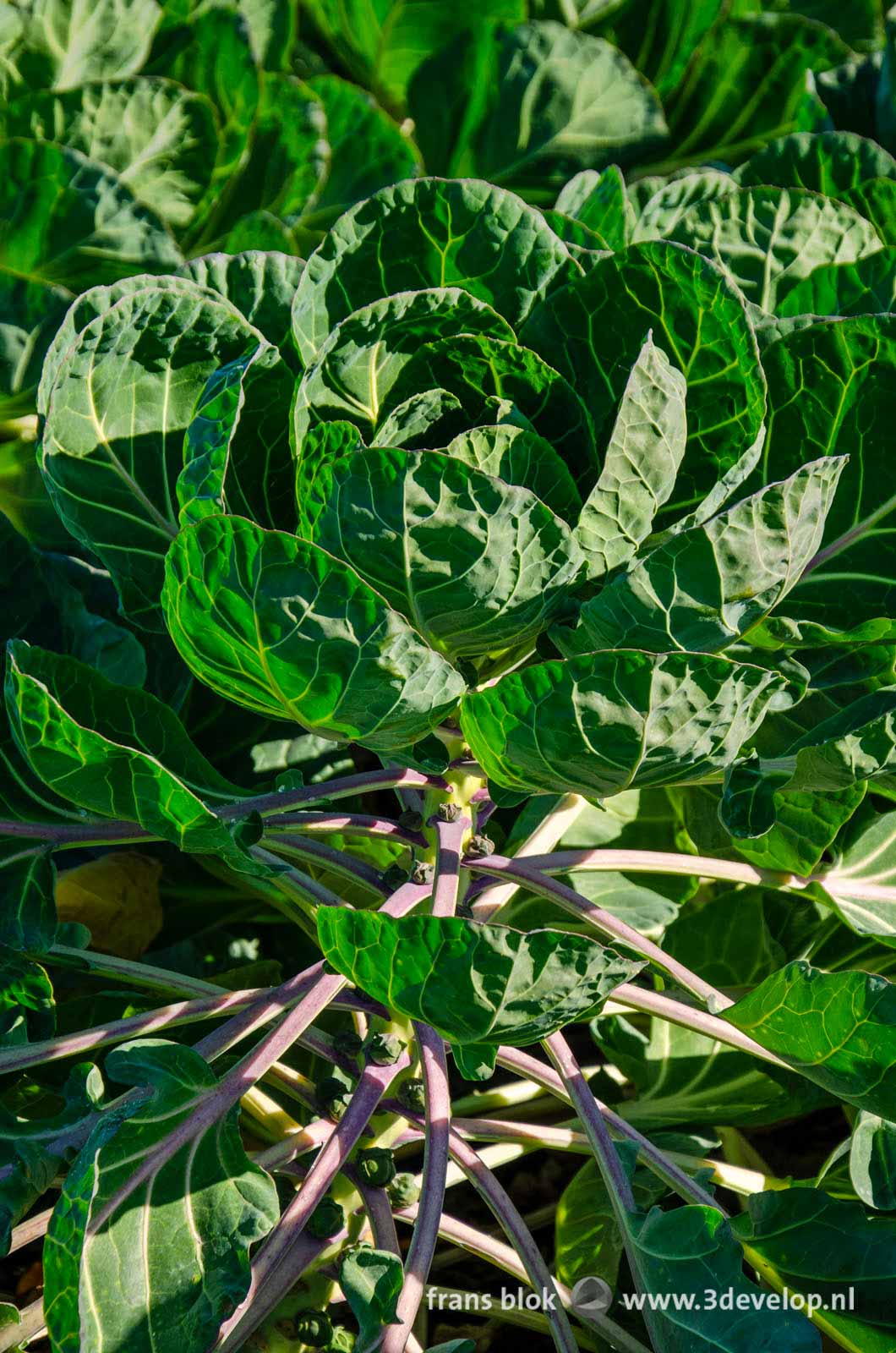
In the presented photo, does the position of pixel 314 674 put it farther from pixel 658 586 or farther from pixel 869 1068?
pixel 869 1068

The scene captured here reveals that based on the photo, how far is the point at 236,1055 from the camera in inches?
55.2

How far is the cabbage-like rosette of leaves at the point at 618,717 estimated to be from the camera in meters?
0.81

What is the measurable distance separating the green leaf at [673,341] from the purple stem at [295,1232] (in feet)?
1.85

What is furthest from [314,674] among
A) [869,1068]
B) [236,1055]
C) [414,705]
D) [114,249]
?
[114,249]

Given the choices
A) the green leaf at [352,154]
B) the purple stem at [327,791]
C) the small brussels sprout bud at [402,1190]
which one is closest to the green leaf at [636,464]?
the purple stem at [327,791]

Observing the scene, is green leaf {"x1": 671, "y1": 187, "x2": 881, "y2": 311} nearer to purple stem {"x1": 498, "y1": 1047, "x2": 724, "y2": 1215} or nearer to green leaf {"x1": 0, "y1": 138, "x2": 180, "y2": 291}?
green leaf {"x1": 0, "y1": 138, "x2": 180, "y2": 291}

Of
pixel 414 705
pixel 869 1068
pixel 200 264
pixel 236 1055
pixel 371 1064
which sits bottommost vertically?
pixel 236 1055

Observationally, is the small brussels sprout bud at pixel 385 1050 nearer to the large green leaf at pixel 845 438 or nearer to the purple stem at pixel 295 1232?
the purple stem at pixel 295 1232

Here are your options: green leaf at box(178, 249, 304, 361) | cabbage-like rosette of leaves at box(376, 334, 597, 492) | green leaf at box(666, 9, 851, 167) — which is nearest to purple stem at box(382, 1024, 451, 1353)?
cabbage-like rosette of leaves at box(376, 334, 597, 492)

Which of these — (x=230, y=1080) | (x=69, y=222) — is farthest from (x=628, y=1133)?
(x=69, y=222)

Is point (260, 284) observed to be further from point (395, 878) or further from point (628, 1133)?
point (628, 1133)

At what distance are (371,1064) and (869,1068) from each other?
1.41 ft

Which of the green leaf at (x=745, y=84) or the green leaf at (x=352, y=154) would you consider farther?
the green leaf at (x=745, y=84)

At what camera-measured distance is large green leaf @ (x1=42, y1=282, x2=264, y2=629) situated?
41.1 inches
